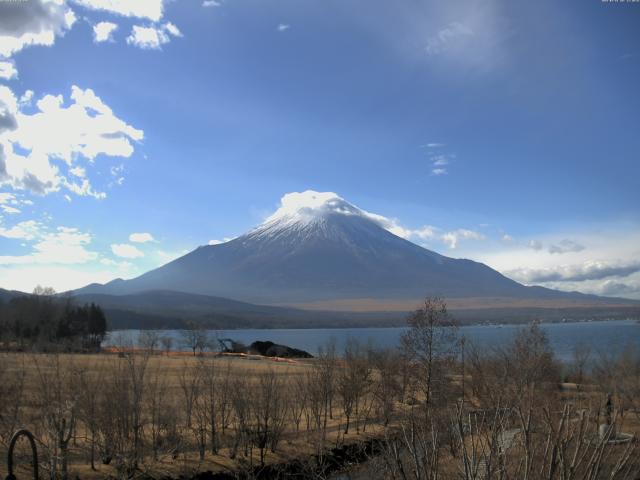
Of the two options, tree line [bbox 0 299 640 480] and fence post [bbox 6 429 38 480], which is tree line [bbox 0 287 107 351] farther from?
fence post [bbox 6 429 38 480]

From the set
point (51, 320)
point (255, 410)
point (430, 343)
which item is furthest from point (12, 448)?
point (51, 320)

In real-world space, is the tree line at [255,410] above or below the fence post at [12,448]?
below

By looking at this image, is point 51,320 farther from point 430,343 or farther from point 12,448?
point 12,448

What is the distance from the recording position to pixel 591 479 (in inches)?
Result: 169

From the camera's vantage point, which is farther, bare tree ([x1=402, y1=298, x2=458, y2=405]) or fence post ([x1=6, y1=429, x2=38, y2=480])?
bare tree ([x1=402, y1=298, x2=458, y2=405])

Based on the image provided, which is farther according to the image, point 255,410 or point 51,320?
point 51,320

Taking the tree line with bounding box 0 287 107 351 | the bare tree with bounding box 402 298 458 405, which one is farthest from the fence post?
the tree line with bounding box 0 287 107 351

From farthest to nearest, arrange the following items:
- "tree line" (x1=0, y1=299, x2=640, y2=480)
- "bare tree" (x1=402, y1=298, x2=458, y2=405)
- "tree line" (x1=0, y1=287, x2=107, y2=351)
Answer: "tree line" (x1=0, y1=287, x2=107, y2=351)
"bare tree" (x1=402, y1=298, x2=458, y2=405)
"tree line" (x1=0, y1=299, x2=640, y2=480)

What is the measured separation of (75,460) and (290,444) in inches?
297

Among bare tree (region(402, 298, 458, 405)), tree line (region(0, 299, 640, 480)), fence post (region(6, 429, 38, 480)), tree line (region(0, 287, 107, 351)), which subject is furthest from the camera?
tree line (region(0, 287, 107, 351))

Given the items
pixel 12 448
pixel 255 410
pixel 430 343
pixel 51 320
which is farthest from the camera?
pixel 51 320

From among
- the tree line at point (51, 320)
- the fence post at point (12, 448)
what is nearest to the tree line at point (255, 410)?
the fence post at point (12, 448)

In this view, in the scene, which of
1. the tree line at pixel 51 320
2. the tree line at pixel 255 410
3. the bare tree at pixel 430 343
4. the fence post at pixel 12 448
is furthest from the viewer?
the tree line at pixel 51 320

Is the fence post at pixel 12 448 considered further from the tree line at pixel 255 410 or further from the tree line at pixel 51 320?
the tree line at pixel 51 320
